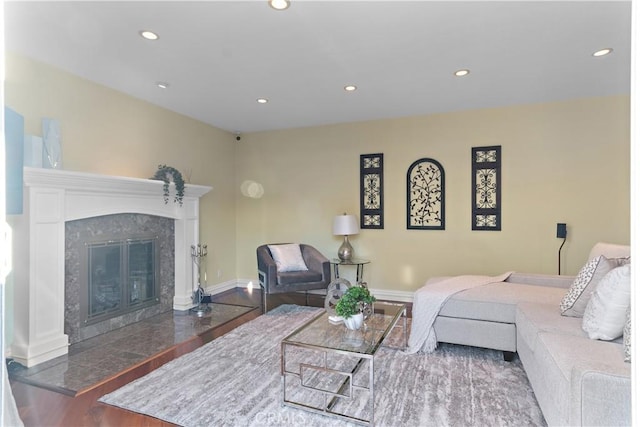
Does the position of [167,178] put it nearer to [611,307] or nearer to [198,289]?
[198,289]

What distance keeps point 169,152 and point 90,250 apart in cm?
157

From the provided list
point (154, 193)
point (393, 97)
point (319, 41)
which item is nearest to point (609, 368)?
point (319, 41)

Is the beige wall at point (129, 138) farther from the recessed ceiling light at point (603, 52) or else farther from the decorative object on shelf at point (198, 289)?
the recessed ceiling light at point (603, 52)

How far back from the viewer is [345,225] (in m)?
4.48

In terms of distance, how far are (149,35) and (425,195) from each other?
→ 3.56m

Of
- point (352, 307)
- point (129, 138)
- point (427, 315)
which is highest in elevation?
point (129, 138)

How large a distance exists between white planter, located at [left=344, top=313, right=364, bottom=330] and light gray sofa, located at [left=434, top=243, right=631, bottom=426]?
3.02ft

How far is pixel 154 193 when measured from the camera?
384 centimetres

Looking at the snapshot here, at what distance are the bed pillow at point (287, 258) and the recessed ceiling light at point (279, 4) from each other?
291 cm

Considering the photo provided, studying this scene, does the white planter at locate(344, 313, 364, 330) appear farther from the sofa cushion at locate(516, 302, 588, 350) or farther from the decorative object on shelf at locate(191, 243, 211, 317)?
the decorative object on shelf at locate(191, 243, 211, 317)

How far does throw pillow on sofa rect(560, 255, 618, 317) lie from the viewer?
212 centimetres

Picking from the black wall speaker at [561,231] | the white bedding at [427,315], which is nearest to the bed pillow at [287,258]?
the white bedding at [427,315]

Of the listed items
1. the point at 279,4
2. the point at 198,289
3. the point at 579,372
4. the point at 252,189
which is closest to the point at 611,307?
the point at 579,372

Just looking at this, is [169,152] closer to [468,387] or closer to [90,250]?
[90,250]
